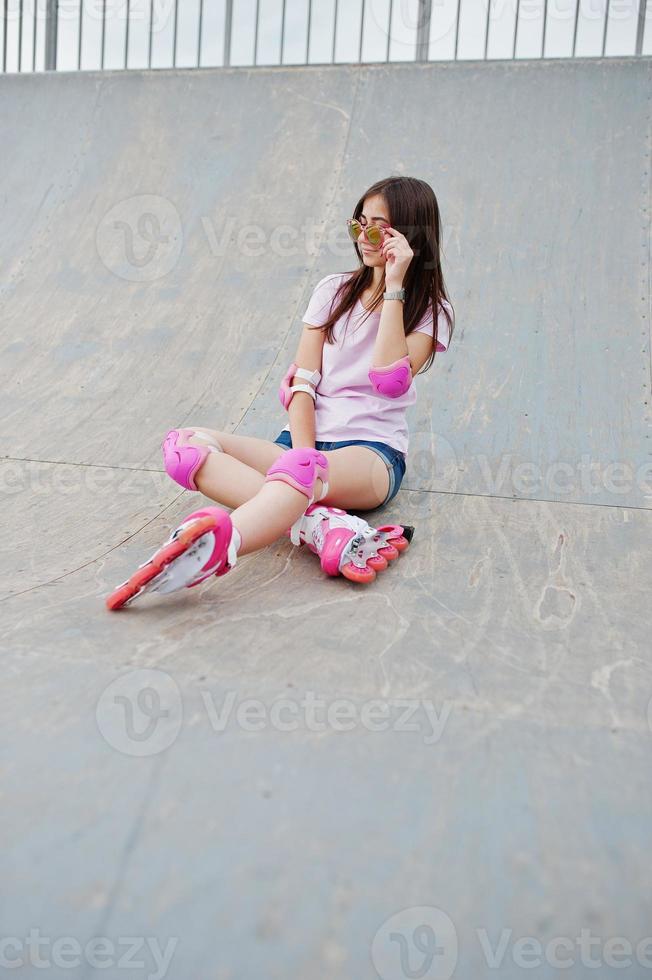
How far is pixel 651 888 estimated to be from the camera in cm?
100

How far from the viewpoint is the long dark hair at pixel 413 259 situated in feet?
7.06

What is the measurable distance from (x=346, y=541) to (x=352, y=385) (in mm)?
591

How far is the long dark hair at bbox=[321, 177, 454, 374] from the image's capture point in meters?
2.15

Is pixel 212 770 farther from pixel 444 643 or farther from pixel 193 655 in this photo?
Result: pixel 444 643

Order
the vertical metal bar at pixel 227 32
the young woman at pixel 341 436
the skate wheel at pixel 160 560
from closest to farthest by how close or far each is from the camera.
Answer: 1. the skate wheel at pixel 160 560
2. the young woman at pixel 341 436
3. the vertical metal bar at pixel 227 32

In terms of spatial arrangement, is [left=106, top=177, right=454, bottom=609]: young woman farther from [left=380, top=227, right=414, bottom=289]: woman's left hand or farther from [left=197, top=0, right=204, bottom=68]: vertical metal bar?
[left=197, top=0, right=204, bottom=68]: vertical metal bar

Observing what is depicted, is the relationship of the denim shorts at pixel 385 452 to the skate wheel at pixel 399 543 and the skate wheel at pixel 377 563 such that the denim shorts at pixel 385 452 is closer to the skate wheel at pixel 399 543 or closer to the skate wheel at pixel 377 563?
the skate wheel at pixel 399 543

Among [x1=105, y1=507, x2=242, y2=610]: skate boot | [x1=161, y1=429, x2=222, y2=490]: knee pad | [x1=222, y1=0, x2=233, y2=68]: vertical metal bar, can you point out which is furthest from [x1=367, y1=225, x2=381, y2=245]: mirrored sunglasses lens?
[x1=222, y1=0, x2=233, y2=68]: vertical metal bar

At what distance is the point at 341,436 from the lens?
2.33 meters

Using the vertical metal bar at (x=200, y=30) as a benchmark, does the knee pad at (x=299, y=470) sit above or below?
below

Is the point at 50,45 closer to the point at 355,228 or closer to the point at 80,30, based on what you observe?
the point at 80,30

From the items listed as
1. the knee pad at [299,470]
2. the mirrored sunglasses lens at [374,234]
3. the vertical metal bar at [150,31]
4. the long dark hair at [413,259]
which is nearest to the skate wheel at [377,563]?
the knee pad at [299,470]

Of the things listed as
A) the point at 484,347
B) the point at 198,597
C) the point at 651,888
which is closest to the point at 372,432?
the point at 198,597

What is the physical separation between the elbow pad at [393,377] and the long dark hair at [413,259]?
6.1 inches
